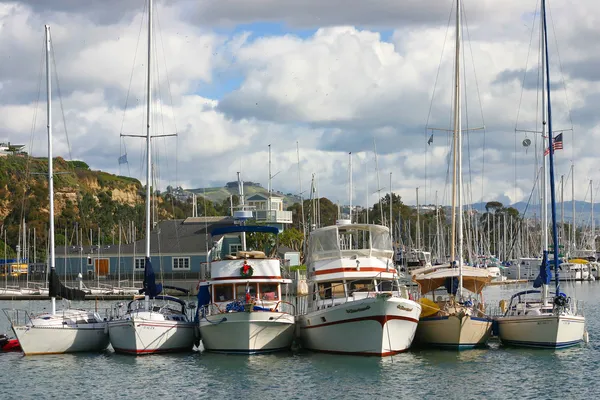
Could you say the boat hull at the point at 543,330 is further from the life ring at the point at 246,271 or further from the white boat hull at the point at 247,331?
the life ring at the point at 246,271

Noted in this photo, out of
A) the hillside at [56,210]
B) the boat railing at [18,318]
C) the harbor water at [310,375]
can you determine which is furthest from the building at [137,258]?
the harbor water at [310,375]

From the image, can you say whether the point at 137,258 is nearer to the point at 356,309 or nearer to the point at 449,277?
the point at 449,277

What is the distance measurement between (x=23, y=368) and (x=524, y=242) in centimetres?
12730

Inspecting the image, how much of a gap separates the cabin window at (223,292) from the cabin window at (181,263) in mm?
50487

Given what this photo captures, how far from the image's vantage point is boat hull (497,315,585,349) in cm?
4188

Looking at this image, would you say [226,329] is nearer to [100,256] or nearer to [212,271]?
[212,271]

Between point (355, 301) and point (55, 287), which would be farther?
point (55, 287)

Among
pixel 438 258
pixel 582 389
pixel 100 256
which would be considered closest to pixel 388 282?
pixel 582 389

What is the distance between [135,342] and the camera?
41.9 metres

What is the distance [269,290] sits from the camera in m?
44.1

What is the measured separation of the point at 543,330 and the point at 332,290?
31.8 feet

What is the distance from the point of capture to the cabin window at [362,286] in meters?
42.1

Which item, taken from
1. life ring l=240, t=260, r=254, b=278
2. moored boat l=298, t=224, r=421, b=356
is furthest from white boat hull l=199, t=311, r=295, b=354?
life ring l=240, t=260, r=254, b=278

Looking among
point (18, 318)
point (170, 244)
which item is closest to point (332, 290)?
point (18, 318)
